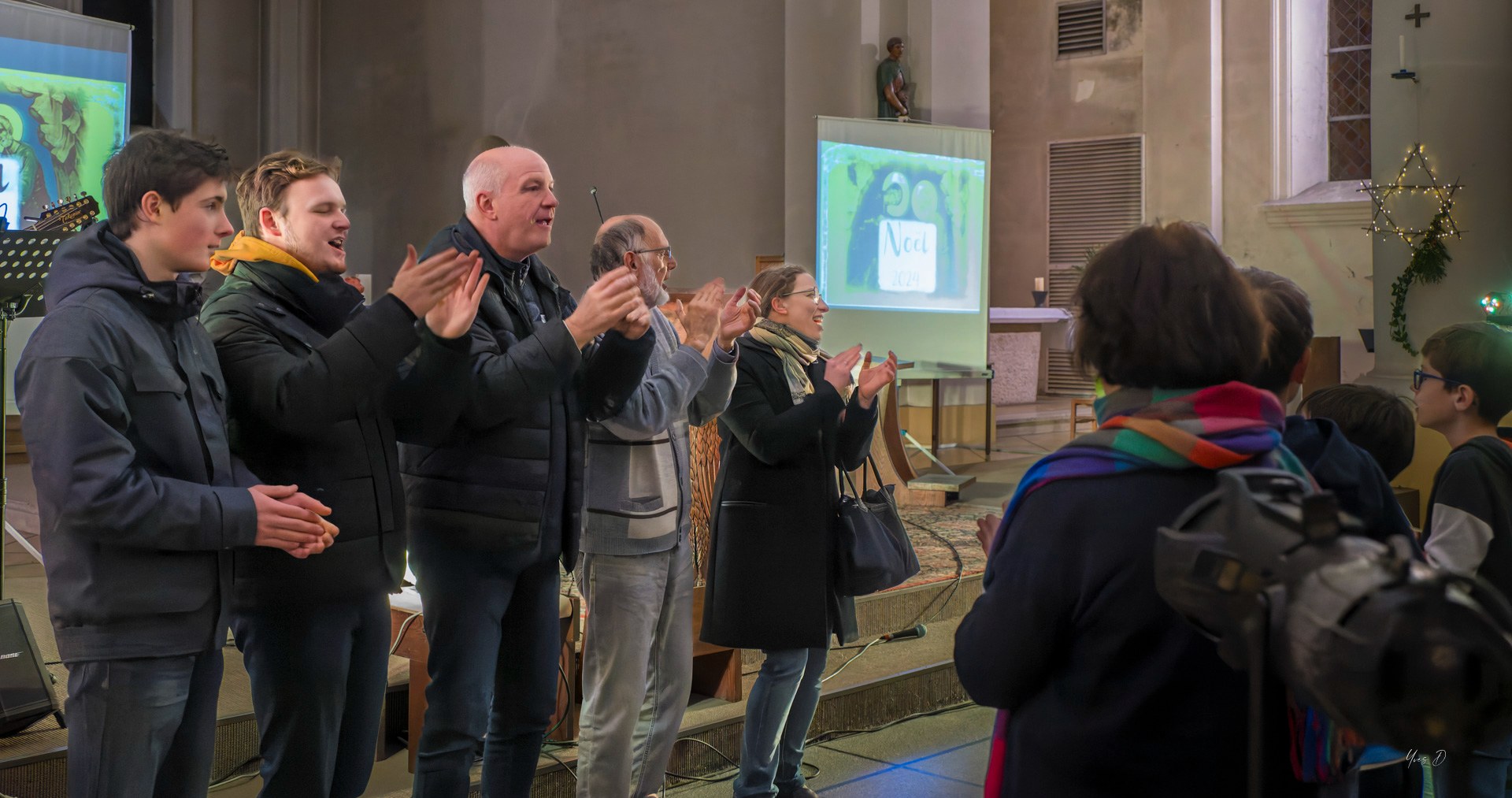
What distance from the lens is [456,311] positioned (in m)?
2.13

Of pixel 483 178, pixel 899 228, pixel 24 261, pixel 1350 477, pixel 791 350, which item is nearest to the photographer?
pixel 1350 477

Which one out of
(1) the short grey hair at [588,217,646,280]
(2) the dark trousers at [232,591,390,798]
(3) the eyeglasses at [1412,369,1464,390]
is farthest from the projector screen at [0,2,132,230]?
(3) the eyeglasses at [1412,369,1464,390]

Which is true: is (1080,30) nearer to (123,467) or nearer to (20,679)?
(20,679)

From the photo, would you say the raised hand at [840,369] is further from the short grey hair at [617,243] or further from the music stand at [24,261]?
the music stand at [24,261]

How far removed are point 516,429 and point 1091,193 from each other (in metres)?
12.1

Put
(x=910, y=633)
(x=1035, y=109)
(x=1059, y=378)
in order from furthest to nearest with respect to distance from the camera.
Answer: (x=1035, y=109)
(x=1059, y=378)
(x=910, y=633)

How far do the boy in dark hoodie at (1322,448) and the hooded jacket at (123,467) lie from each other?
152 centimetres

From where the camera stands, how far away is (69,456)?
1.80 m

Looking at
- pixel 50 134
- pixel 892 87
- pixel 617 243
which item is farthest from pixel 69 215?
pixel 892 87

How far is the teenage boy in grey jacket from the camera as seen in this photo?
8.72 feet

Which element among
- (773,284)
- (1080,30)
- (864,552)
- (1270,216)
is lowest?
(864,552)

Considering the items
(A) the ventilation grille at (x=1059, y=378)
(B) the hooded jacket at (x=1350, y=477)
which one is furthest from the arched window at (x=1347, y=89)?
(B) the hooded jacket at (x=1350, y=477)

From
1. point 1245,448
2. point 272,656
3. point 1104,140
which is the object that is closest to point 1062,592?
point 1245,448

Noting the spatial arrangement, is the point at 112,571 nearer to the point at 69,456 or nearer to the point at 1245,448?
the point at 69,456
